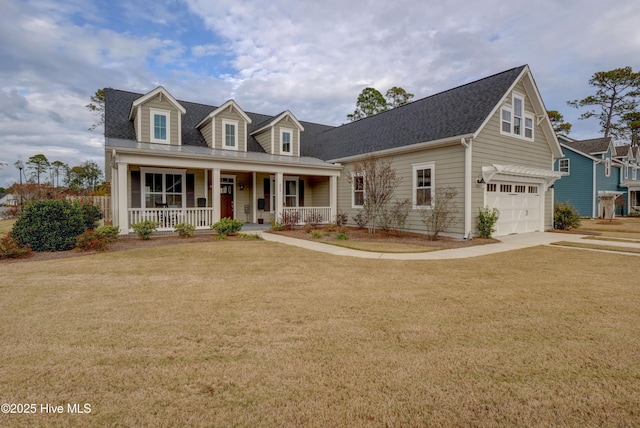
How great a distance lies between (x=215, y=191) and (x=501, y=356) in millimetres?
12073

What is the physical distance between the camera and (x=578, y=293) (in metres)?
5.14

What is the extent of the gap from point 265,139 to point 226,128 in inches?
96.8

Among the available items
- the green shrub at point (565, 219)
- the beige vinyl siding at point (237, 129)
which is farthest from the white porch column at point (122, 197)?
the green shrub at point (565, 219)

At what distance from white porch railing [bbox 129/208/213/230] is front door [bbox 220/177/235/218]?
2.60 metres

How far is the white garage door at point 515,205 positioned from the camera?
13.0 metres

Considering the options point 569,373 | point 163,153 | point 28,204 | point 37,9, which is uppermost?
point 37,9

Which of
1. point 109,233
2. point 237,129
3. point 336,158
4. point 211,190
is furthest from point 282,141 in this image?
point 109,233

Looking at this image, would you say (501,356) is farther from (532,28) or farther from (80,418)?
(532,28)

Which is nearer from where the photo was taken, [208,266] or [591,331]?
[591,331]

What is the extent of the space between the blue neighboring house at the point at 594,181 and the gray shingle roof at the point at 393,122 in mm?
18333

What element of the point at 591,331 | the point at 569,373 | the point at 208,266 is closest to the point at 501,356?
the point at 569,373

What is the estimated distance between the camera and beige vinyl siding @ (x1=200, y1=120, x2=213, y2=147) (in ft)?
53.7

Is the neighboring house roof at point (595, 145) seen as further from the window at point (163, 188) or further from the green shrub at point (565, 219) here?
the window at point (163, 188)

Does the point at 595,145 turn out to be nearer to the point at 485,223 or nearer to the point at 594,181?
the point at 594,181
